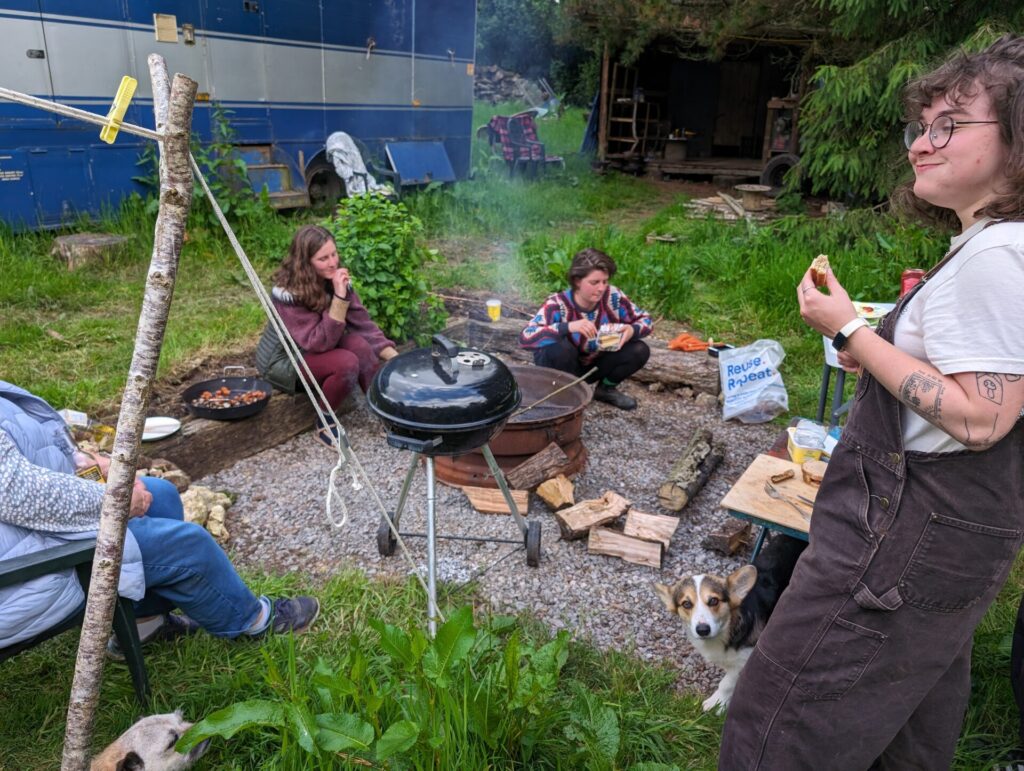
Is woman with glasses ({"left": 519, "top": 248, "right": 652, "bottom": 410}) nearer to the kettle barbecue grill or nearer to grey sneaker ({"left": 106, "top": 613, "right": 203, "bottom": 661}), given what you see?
the kettle barbecue grill

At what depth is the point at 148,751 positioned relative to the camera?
2066mm

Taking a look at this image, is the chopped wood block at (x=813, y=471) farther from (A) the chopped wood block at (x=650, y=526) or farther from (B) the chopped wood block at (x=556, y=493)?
(B) the chopped wood block at (x=556, y=493)

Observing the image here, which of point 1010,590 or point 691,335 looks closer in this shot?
point 1010,590

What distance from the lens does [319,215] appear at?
9391 millimetres

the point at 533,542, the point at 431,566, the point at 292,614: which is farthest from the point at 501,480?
the point at 292,614

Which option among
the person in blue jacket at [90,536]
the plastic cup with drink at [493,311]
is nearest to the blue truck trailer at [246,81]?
the plastic cup with drink at [493,311]

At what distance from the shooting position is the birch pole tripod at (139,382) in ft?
5.25

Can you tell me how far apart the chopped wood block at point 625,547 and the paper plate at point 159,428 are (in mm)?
2243

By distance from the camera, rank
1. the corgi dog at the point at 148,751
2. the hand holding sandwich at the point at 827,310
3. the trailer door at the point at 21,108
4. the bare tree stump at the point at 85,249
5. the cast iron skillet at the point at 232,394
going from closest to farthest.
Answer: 1. the hand holding sandwich at the point at 827,310
2. the corgi dog at the point at 148,751
3. the cast iron skillet at the point at 232,394
4. the trailer door at the point at 21,108
5. the bare tree stump at the point at 85,249

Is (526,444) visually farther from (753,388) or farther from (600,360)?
(753,388)

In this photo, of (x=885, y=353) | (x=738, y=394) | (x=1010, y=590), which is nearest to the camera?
(x=885, y=353)

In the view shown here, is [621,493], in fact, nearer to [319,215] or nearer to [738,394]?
[738,394]

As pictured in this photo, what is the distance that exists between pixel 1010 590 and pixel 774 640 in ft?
6.77

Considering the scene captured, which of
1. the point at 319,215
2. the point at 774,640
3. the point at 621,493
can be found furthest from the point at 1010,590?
the point at 319,215
